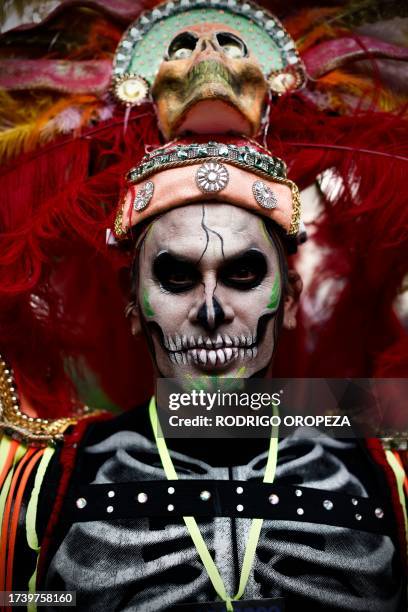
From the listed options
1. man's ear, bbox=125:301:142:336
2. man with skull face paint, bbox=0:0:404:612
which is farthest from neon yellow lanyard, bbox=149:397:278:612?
man's ear, bbox=125:301:142:336

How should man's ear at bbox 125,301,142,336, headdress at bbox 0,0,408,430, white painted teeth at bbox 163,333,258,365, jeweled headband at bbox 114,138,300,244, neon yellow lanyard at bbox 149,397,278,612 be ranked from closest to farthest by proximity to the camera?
neon yellow lanyard at bbox 149,397,278,612 → white painted teeth at bbox 163,333,258,365 → jeweled headband at bbox 114,138,300,244 → man's ear at bbox 125,301,142,336 → headdress at bbox 0,0,408,430

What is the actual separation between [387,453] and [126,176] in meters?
1.04

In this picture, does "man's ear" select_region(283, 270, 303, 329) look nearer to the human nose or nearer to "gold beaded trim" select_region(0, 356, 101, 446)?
the human nose

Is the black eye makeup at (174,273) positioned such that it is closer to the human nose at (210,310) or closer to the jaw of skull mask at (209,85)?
the human nose at (210,310)

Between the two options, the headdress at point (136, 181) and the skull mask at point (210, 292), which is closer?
the skull mask at point (210, 292)

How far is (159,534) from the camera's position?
171 centimetres

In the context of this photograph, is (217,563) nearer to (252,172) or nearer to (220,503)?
(220,503)

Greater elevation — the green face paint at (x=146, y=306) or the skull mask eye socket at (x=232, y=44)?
the skull mask eye socket at (x=232, y=44)

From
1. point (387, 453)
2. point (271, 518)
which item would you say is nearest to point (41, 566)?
point (271, 518)

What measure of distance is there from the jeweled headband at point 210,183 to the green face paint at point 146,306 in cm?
21

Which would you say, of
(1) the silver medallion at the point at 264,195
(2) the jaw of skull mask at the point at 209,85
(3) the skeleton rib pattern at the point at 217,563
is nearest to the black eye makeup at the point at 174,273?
(1) the silver medallion at the point at 264,195

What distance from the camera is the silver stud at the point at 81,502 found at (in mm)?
1759

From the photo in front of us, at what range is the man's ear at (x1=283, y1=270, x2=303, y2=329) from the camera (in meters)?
1.97

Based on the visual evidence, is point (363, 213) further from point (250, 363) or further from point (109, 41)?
point (109, 41)
